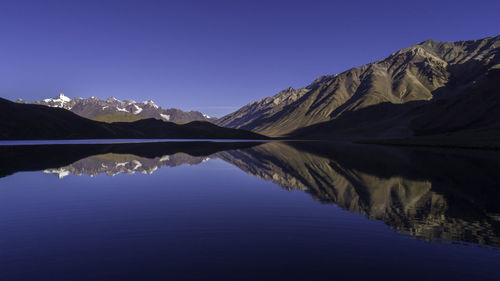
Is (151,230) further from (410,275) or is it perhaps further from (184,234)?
(410,275)

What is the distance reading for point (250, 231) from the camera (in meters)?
15.2

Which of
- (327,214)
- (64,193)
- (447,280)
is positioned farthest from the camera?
(64,193)

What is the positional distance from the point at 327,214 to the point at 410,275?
820 cm

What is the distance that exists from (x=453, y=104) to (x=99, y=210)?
674 ft

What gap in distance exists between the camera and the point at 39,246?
12.9m

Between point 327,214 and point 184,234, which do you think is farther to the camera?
point 327,214

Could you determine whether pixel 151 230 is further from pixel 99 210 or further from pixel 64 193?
pixel 64 193

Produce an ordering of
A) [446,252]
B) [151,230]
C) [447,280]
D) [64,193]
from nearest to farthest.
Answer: [447,280] → [446,252] → [151,230] → [64,193]

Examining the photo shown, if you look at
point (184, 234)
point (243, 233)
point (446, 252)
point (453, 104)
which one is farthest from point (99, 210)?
point (453, 104)

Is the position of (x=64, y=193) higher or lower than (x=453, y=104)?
lower

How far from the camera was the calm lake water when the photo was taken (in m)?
10.6

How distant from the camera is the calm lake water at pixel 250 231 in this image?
34.9ft

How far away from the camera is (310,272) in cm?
1040

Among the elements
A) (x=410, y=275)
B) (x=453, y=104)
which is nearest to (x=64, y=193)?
(x=410, y=275)
